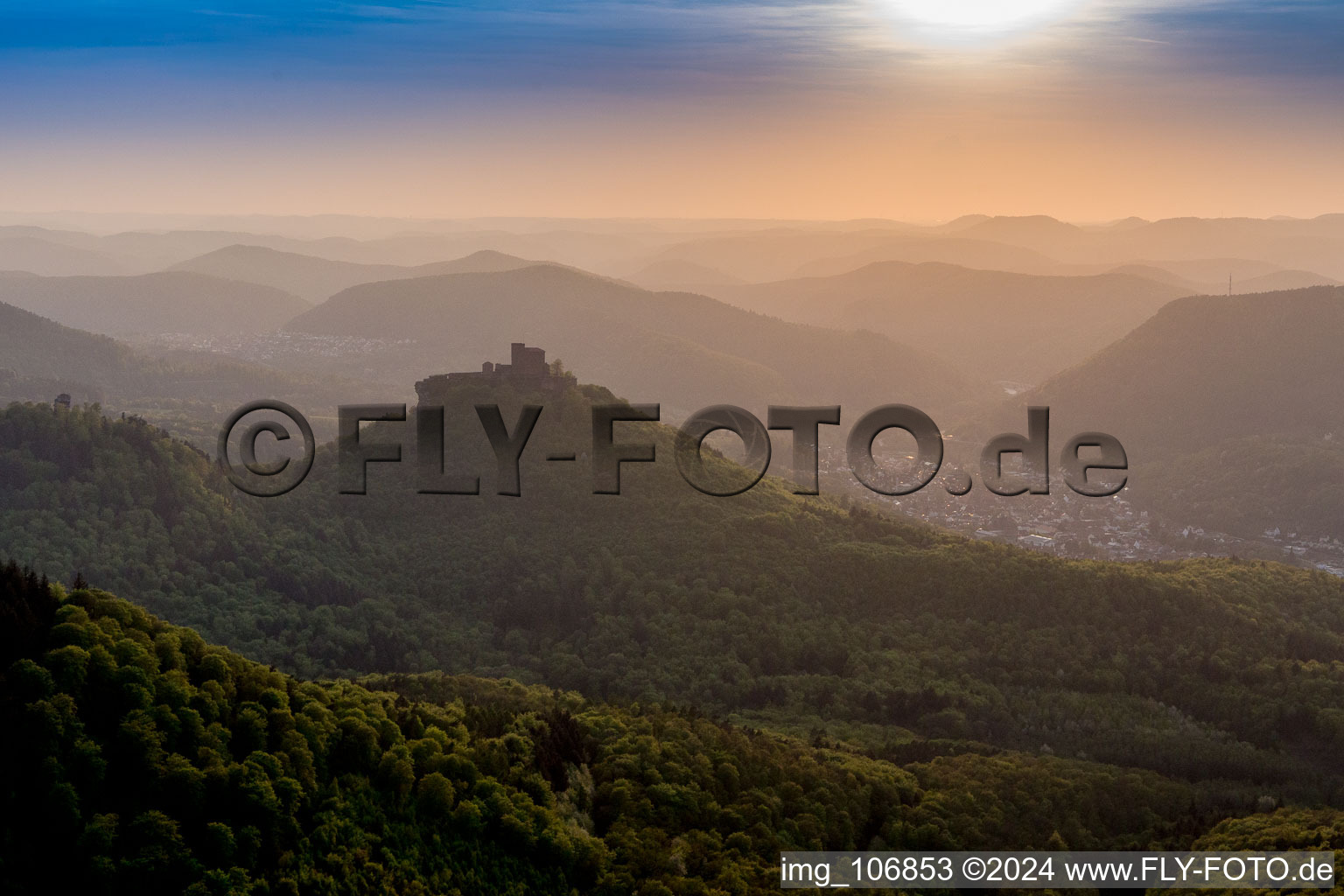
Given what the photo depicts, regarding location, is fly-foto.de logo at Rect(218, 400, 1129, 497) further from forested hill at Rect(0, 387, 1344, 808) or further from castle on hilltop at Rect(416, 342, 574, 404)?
castle on hilltop at Rect(416, 342, 574, 404)

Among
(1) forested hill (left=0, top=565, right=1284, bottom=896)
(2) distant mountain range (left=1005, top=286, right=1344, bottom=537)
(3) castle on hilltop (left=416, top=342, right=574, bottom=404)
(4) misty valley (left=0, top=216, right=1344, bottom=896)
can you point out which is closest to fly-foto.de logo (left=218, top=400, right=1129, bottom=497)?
(4) misty valley (left=0, top=216, right=1344, bottom=896)

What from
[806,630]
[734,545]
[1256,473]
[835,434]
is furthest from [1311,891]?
[835,434]

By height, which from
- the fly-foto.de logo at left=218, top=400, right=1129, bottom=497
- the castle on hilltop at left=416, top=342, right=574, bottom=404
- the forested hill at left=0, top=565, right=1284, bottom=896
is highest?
the castle on hilltop at left=416, top=342, right=574, bottom=404

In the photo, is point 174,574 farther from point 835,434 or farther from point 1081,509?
point 835,434

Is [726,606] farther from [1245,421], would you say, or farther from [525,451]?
[1245,421]

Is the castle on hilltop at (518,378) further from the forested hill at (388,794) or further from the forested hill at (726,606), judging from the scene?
the forested hill at (388,794)

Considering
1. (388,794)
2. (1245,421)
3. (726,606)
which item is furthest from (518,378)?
(1245,421)
